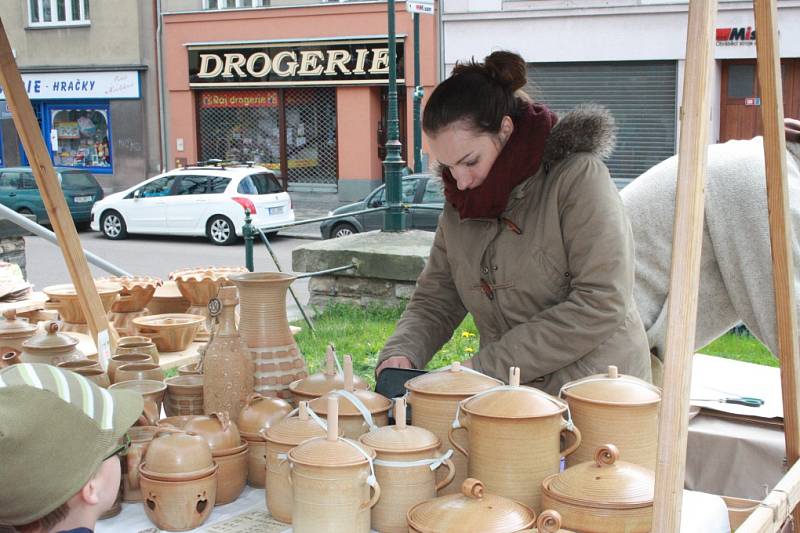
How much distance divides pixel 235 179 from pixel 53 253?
284 centimetres

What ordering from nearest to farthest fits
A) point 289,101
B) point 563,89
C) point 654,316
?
1. point 654,316
2. point 563,89
3. point 289,101

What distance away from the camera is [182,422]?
175 centimetres

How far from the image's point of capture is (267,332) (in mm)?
1931

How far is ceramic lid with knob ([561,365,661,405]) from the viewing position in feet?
5.11

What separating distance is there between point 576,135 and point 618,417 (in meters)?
0.81

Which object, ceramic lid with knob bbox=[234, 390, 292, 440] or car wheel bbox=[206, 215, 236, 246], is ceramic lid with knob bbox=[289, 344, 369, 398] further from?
car wheel bbox=[206, 215, 236, 246]

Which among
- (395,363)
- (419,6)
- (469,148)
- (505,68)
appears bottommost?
(395,363)

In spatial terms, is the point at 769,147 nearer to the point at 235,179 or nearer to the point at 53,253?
the point at 235,179

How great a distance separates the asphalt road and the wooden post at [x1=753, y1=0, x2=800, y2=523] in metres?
6.88

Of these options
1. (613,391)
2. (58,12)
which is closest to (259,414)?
(613,391)

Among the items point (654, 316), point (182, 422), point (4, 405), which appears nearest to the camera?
point (4, 405)

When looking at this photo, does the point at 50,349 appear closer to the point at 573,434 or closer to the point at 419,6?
the point at 573,434

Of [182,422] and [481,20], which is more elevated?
[481,20]

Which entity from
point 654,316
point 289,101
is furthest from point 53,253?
point 654,316
